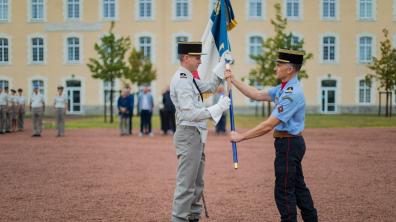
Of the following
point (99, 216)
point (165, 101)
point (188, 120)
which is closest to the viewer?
point (188, 120)

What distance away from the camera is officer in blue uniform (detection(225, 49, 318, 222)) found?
21.4 feet

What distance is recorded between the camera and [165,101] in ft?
79.8

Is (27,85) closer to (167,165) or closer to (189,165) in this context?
(167,165)

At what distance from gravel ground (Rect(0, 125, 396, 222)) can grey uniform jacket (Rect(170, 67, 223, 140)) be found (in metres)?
1.67

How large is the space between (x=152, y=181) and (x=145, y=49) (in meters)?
36.3

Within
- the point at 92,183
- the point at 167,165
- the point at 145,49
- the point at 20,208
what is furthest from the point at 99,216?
the point at 145,49

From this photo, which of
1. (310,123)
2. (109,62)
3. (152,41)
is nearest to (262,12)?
(152,41)

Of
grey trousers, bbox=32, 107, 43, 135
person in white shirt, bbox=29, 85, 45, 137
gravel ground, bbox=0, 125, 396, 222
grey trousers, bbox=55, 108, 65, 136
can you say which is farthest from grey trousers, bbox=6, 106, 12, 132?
gravel ground, bbox=0, 125, 396, 222

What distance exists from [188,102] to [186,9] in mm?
40332

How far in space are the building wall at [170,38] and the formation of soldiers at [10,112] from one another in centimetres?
1963

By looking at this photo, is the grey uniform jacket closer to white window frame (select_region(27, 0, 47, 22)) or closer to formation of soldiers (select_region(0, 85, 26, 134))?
formation of soldiers (select_region(0, 85, 26, 134))

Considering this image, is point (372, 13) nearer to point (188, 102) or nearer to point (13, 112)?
point (13, 112)

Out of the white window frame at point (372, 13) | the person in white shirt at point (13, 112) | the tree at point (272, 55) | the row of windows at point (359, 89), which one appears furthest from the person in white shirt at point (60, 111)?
the white window frame at point (372, 13)

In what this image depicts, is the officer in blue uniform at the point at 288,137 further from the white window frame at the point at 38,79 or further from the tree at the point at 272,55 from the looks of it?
the white window frame at the point at 38,79
